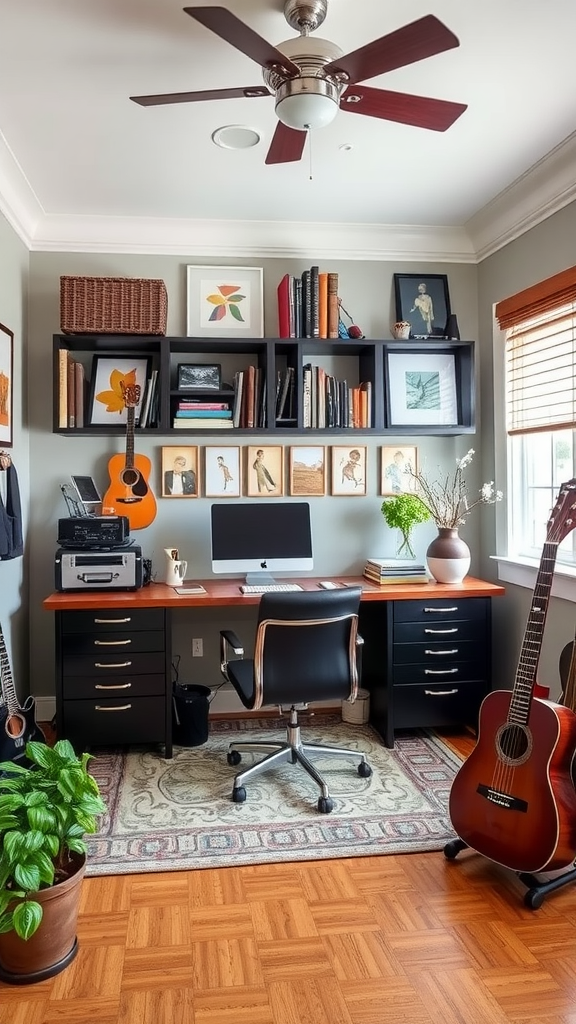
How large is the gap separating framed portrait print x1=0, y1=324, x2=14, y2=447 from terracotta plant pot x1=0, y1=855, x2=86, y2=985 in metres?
1.94

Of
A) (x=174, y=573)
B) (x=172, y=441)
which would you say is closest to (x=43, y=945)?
(x=174, y=573)

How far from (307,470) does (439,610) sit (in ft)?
3.52

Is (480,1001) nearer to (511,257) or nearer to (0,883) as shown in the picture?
(0,883)

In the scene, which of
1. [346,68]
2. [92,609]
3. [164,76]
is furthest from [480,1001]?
[164,76]

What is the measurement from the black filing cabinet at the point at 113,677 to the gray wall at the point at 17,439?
13.0 inches

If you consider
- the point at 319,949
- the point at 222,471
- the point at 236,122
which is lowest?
the point at 319,949

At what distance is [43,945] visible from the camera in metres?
1.81

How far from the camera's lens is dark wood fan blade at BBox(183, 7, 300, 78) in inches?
61.8

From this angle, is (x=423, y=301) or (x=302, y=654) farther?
(x=423, y=301)

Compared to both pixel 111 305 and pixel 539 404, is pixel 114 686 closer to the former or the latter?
pixel 111 305

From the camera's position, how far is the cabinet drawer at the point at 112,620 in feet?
10.4

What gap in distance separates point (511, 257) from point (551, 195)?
1.59ft

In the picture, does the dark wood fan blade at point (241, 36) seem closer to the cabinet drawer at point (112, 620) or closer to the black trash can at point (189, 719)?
the cabinet drawer at point (112, 620)

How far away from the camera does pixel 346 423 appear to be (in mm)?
3693
